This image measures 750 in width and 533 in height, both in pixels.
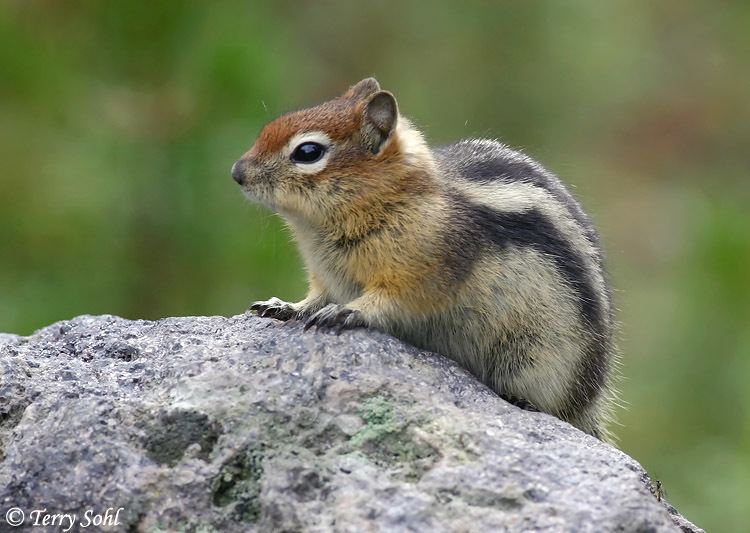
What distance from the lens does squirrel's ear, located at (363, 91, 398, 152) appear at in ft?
13.8

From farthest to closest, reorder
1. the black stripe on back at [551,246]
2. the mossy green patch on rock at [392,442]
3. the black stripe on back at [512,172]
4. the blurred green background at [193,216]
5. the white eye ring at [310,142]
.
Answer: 1. the blurred green background at [193,216]
2. the black stripe on back at [512,172]
3. the white eye ring at [310,142]
4. the black stripe on back at [551,246]
5. the mossy green patch on rock at [392,442]

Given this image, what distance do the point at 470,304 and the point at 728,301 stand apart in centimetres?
298

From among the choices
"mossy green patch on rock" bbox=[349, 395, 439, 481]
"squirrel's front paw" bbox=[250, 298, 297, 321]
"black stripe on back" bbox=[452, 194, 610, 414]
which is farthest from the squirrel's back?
"mossy green patch on rock" bbox=[349, 395, 439, 481]

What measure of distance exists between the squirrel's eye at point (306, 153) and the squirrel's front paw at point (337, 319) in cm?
73

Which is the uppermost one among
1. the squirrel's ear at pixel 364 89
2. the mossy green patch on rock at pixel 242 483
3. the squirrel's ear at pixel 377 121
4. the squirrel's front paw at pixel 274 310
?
the squirrel's ear at pixel 364 89

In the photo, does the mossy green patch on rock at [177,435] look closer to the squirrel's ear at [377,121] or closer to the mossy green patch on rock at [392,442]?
the mossy green patch on rock at [392,442]

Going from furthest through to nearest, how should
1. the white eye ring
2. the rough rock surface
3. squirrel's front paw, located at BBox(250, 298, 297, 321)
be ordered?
the white eye ring
squirrel's front paw, located at BBox(250, 298, 297, 321)
the rough rock surface

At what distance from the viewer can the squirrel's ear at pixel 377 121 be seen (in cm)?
421

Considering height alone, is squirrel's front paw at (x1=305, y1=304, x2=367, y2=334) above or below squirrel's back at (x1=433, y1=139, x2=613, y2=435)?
below

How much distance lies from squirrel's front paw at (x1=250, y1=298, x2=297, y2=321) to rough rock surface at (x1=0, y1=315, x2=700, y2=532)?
1.57 feet

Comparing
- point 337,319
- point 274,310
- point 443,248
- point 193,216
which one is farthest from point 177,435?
point 193,216

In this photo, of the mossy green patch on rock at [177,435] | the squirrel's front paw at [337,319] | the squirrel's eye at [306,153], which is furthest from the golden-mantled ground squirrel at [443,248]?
the mossy green patch on rock at [177,435]

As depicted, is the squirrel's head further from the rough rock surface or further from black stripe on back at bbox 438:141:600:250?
the rough rock surface

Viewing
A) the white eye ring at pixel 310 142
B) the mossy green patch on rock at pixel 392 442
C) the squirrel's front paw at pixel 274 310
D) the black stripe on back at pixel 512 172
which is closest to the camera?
the mossy green patch on rock at pixel 392 442
